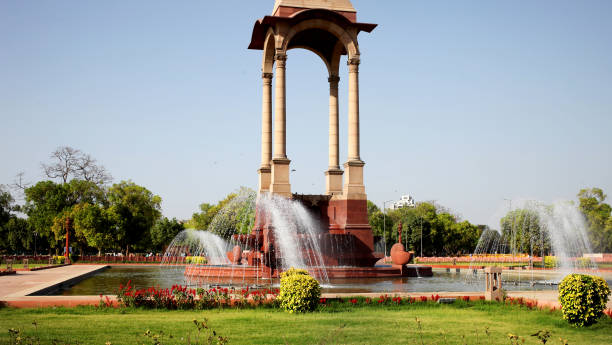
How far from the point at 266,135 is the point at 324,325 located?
21.5m

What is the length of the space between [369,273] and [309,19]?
41.9 feet

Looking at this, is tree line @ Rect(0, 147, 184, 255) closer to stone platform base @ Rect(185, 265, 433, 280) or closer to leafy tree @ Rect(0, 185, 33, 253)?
leafy tree @ Rect(0, 185, 33, 253)

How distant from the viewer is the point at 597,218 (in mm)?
63781

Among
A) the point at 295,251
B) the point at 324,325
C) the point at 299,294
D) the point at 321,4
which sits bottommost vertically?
the point at 324,325

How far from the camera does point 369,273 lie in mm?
24578

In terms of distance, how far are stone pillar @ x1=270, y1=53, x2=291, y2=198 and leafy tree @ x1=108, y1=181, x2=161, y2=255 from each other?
36.0 meters

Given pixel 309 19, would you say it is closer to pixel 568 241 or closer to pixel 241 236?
pixel 241 236

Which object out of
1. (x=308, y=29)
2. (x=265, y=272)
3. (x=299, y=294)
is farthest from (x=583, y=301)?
(x=308, y=29)

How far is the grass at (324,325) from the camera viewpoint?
31.1 feet

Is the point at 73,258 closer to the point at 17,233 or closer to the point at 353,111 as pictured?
the point at 353,111

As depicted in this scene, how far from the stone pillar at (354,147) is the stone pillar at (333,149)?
1.31 meters

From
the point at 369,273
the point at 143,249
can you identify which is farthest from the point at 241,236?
the point at 143,249

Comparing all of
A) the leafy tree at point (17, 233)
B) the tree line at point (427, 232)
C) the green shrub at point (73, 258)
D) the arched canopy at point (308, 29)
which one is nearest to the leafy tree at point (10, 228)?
the leafy tree at point (17, 233)

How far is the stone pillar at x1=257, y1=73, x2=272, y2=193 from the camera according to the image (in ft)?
101
